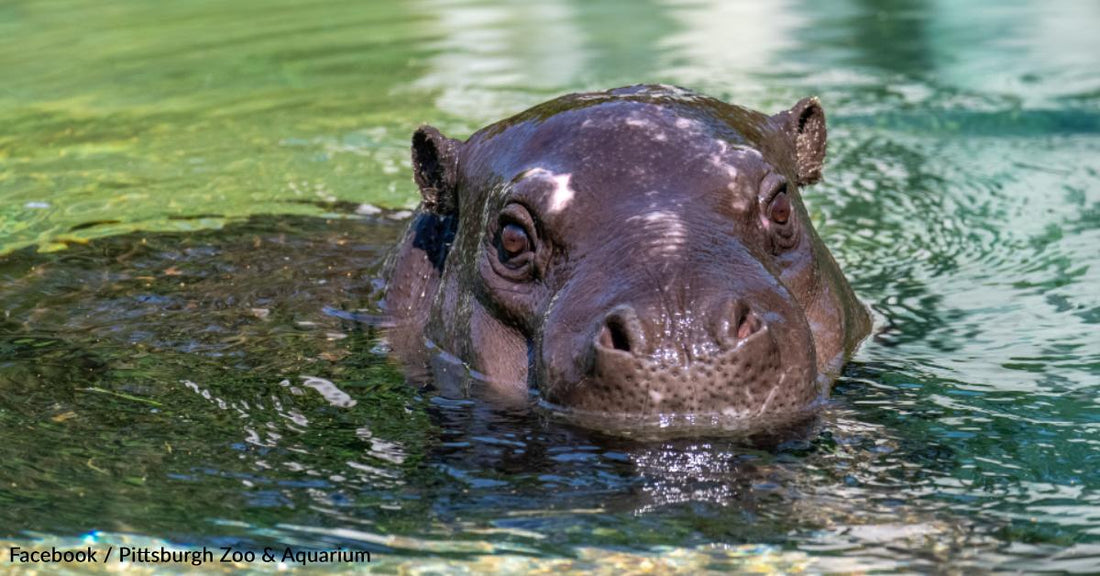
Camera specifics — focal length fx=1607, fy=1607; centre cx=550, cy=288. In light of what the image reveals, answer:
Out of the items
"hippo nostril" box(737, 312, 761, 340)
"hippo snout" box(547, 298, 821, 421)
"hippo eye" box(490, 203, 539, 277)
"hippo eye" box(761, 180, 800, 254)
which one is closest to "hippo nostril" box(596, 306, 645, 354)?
"hippo snout" box(547, 298, 821, 421)

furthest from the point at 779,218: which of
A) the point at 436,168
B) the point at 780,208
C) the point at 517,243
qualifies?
the point at 436,168

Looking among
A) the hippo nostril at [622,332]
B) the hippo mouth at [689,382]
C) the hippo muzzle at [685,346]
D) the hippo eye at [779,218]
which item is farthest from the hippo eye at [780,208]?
the hippo nostril at [622,332]

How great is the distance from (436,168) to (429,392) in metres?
1.37

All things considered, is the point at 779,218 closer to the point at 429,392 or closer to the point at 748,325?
the point at 748,325

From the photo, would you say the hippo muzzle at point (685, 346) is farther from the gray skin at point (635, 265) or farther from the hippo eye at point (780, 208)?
the hippo eye at point (780, 208)

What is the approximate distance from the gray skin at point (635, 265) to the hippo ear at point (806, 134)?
0.03 ft

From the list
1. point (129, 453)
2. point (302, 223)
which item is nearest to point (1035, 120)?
point (302, 223)

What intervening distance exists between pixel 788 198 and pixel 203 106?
9.69 metres

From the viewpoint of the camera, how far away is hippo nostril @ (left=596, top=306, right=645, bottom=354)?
19.2 feet

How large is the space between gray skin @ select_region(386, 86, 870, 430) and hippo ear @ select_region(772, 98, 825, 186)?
10 mm

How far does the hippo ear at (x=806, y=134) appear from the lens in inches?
308

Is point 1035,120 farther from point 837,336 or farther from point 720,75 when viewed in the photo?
point 837,336

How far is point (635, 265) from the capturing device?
6.15m

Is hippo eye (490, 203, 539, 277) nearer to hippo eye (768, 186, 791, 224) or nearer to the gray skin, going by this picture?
the gray skin
